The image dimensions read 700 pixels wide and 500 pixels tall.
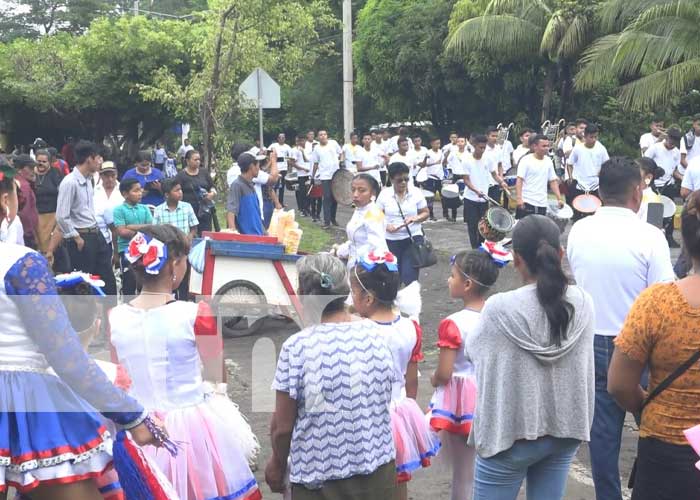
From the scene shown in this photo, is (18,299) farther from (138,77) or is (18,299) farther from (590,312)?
(138,77)

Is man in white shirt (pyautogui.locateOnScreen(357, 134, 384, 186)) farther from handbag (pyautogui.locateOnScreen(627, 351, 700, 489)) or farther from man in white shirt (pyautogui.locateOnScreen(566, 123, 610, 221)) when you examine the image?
handbag (pyautogui.locateOnScreen(627, 351, 700, 489))

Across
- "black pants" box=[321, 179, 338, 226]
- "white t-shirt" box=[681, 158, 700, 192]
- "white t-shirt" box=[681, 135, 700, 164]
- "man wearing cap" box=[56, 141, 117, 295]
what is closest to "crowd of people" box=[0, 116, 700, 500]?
"white t-shirt" box=[681, 158, 700, 192]

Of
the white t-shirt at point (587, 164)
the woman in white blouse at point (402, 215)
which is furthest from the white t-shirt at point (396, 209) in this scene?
the white t-shirt at point (587, 164)

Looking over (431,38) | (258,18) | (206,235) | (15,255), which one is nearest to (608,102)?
(431,38)

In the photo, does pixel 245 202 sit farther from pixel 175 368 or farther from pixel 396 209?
pixel 175 368

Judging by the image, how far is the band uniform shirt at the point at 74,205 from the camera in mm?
9188

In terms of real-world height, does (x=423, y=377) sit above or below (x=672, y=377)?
below

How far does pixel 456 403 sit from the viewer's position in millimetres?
4637

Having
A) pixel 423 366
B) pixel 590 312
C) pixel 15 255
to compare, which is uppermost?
pixel 15 255

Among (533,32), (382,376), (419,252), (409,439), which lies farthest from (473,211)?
(533,32)

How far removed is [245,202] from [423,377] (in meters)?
3.10

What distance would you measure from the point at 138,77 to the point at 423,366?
17.7 metres

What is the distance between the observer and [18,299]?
3213 mm

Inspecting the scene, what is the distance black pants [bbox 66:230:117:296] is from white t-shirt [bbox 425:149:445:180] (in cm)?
1135
